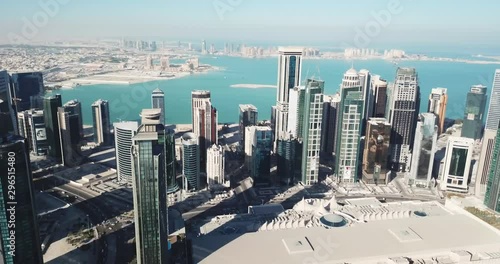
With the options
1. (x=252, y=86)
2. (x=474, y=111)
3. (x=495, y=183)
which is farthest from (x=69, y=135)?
(x=252, y=86)

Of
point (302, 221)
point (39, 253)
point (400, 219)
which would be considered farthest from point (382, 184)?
point (39, 253)

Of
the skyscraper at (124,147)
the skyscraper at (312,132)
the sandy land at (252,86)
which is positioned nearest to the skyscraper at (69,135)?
the skyscraper at (124,147)

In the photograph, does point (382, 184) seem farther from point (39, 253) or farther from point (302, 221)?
point (39, 253)

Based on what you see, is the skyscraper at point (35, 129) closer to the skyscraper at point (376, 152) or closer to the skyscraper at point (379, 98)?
the skyscraper at point (376, 152)

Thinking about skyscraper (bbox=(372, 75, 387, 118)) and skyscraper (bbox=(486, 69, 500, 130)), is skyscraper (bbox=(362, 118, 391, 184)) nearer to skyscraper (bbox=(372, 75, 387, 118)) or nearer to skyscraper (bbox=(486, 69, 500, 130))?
skyscraper (bbox=(372, 75, 387, 118))

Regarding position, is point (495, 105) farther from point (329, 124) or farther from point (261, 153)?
point (261, 153)

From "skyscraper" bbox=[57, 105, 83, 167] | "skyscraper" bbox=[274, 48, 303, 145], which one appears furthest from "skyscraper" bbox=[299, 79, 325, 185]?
"skyscraper" bbox=[57, 105, 83, 167]
